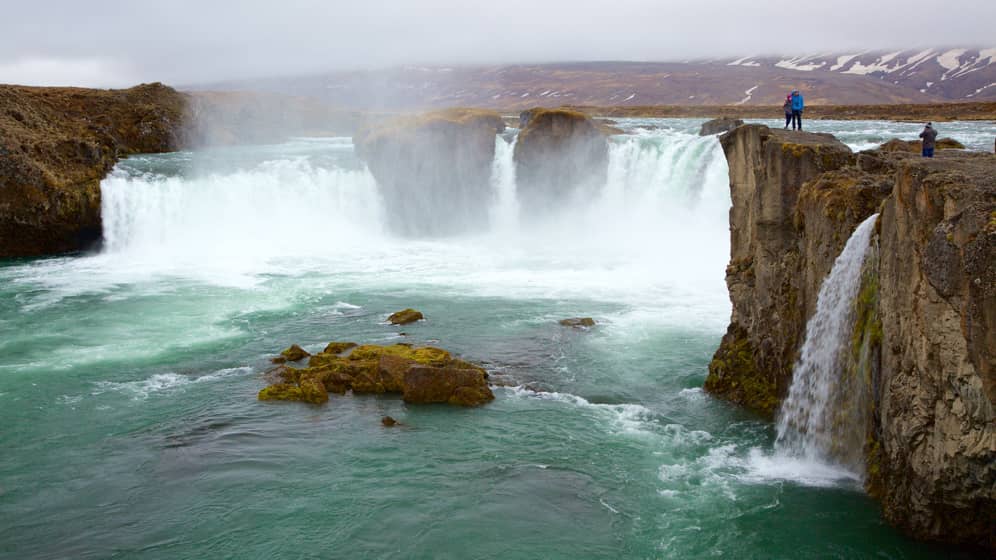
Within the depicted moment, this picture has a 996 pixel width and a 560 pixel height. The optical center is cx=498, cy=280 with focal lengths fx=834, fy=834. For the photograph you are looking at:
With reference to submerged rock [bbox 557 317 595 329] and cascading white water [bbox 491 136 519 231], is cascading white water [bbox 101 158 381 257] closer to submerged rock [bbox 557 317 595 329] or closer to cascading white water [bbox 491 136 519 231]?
cascading white water [bbox 491 136 519 231]

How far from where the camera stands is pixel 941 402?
33.3 ft

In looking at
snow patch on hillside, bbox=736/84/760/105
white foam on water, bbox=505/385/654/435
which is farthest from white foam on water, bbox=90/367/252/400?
snow patch on hillside, bbox=736/84/760/105

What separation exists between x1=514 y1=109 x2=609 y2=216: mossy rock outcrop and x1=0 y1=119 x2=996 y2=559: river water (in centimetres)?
898

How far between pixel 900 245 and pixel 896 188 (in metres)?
0.85

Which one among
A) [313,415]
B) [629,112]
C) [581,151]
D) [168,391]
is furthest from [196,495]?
[629,112]

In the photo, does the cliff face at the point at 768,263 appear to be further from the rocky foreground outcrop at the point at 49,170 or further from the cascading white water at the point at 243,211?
the rocky foreground outcrop at the point at 49,170

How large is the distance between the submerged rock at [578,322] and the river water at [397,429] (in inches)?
12.6

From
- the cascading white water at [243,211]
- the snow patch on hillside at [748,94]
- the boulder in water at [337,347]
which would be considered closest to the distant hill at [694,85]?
the snow patch on hillside at [748,94]

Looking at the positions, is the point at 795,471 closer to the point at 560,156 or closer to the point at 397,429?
the point at 397,429

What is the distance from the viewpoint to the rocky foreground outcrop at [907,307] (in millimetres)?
9508

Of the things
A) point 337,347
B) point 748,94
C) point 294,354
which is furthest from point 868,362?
point 748,94

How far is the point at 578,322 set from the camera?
79.3 ft

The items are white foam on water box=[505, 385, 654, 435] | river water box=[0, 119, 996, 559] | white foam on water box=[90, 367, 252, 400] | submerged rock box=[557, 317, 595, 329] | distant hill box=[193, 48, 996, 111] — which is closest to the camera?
river water box=[0, 119, 996, 559]

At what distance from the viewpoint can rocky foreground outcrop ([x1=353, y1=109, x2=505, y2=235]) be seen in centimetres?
4569
